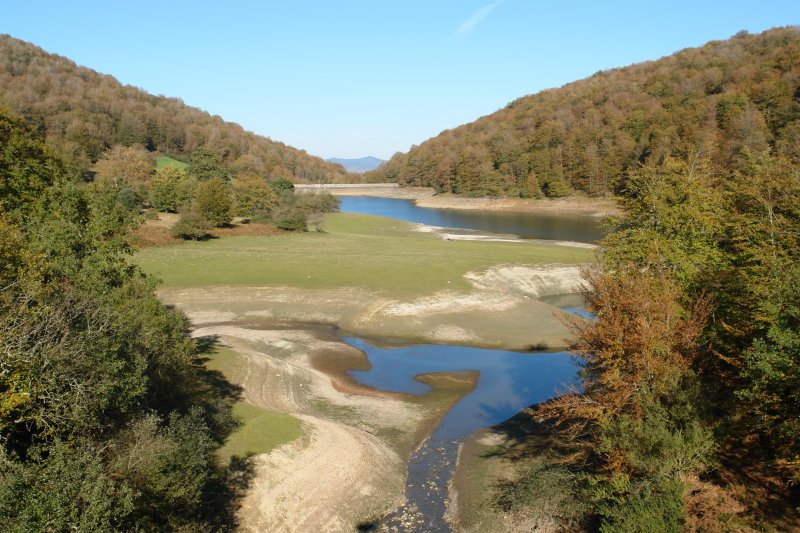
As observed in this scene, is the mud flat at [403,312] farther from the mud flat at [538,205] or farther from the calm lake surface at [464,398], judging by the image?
the mud flat at [538,205]

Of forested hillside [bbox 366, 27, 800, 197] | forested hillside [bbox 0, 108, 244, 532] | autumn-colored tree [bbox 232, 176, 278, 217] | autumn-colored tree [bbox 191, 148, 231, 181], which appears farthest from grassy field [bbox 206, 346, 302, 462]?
forested hillside [bbox 366, 27, 800, 197]

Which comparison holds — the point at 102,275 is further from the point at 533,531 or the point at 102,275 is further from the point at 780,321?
the point at 780,321

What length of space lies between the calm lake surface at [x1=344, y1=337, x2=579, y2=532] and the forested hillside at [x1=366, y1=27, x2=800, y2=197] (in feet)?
299

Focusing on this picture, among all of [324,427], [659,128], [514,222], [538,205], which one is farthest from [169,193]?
[659,128]

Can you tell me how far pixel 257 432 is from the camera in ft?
68.5

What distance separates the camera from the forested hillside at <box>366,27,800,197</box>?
403 ft

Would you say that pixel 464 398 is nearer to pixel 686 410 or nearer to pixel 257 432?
pixel 257 432

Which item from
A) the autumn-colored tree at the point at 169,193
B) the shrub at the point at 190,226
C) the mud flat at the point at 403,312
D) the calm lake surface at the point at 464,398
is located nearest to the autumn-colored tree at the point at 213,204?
the shrub at the point at 190,226

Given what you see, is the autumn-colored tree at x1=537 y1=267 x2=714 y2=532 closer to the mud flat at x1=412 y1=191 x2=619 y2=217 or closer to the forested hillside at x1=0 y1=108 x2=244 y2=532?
the forested hillside at x1=0 y1=108 x2=244 y2=532

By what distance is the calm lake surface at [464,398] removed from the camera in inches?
768

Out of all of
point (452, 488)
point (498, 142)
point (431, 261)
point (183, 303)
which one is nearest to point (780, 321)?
point (452, 488)

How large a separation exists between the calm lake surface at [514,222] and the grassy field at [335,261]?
20.2 metres

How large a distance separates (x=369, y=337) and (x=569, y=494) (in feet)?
77.4

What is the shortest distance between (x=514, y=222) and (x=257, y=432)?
328ft
